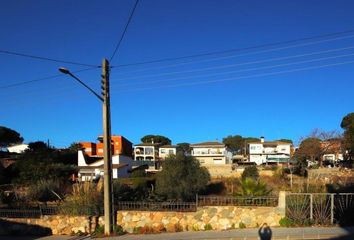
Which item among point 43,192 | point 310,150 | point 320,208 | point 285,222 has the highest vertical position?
point 310,150

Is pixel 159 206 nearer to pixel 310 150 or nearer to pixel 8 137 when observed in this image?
pixel 310 150

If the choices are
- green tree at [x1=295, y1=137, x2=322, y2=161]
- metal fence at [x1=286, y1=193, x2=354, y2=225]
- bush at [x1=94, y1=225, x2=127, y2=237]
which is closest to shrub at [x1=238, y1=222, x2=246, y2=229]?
metal fence at [x1=286, y1=193, x2=354, y2=225]

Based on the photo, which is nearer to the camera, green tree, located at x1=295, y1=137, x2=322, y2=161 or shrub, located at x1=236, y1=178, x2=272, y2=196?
shrub, located at x1=236, y1=178, x2=272, y2=196

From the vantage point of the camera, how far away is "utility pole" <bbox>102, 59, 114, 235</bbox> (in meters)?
19.5

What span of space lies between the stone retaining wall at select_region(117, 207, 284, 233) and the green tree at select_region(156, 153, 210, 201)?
10226 millimetres

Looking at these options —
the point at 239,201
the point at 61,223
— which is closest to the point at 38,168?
the point at 61,223

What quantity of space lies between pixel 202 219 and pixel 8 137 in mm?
103846

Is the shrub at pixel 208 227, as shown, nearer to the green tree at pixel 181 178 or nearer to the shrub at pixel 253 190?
the shrub at pixel 253 190

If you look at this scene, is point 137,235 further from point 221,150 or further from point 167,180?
point 221,150

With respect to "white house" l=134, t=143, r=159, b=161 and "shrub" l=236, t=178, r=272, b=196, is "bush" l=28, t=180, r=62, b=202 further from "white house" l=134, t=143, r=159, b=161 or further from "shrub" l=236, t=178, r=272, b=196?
"white house" l=134, t=143, r=159, b=161

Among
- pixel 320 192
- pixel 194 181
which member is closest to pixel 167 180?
pixel 194 181

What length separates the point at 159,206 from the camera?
20672mm

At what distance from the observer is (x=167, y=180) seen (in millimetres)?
32781

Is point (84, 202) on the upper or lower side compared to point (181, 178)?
lower
